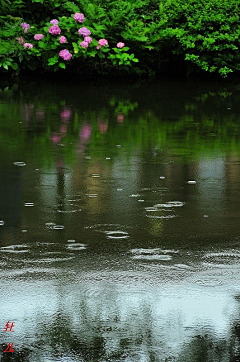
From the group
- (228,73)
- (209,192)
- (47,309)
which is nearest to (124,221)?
(209,192)

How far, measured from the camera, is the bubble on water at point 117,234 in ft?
20.2

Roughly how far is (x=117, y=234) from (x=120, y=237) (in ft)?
0.25

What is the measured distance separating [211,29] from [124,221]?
30.4ft

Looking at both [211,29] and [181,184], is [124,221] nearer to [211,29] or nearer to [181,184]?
[181,184]

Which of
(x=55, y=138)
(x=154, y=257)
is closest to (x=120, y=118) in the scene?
(x=55, y=138)

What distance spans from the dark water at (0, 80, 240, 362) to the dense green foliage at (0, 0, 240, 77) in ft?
13.1

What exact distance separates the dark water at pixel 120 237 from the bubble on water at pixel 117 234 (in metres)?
0.02

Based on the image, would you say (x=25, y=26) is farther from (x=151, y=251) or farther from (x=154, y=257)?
(x=154, y=257)

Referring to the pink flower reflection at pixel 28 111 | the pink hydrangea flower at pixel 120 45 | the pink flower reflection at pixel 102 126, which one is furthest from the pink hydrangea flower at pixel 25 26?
the pink flower reflection at pixel 102 126

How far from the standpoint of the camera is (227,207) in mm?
6957

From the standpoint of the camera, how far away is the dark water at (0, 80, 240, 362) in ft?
14.5

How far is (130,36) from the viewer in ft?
51.2

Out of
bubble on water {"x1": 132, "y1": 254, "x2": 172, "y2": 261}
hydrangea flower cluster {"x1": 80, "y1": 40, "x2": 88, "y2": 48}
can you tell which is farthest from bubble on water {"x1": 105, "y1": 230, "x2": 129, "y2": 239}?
hydrangea flower cluster {"x1": 80, "y1": 40, "x2": 88, "y2": 48}

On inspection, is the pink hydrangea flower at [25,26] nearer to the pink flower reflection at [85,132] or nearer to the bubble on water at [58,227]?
the pink flower reflection at [85,132]
